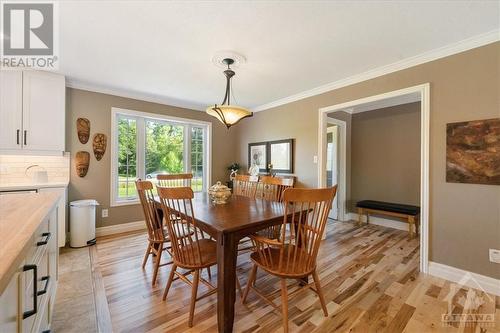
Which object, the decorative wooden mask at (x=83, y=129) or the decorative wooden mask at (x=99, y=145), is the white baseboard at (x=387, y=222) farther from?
the decorative wooden mask at (x=83, y=129)

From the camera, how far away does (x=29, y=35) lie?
81.4 inches

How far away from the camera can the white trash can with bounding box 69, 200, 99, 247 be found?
3.01m

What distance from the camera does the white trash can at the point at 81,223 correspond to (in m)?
3.01

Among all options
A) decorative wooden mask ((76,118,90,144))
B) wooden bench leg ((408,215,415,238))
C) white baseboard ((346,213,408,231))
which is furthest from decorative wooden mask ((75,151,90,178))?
wooden bench leg ((408,215,415,238))

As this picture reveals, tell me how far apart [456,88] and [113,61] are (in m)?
3.77

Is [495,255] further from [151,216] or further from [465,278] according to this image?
[151,216]

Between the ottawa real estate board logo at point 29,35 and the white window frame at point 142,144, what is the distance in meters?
1.12

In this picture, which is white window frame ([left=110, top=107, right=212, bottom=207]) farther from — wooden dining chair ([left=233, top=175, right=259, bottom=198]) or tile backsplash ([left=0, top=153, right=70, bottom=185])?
wooden dining chair ([left=233, top=175, right=259, bottom=198])

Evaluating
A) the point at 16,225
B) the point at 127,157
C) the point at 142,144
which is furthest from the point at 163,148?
the point at 16,225

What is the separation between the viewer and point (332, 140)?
460 centimetres

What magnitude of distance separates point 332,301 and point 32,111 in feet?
13.6

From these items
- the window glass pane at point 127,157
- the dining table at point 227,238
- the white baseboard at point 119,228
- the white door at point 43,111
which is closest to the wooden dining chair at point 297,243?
the dining table at point 227,238

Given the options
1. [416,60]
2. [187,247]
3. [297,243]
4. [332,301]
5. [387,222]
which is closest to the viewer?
[297,243]

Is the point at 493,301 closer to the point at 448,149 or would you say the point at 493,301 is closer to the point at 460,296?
the point at 460,296
